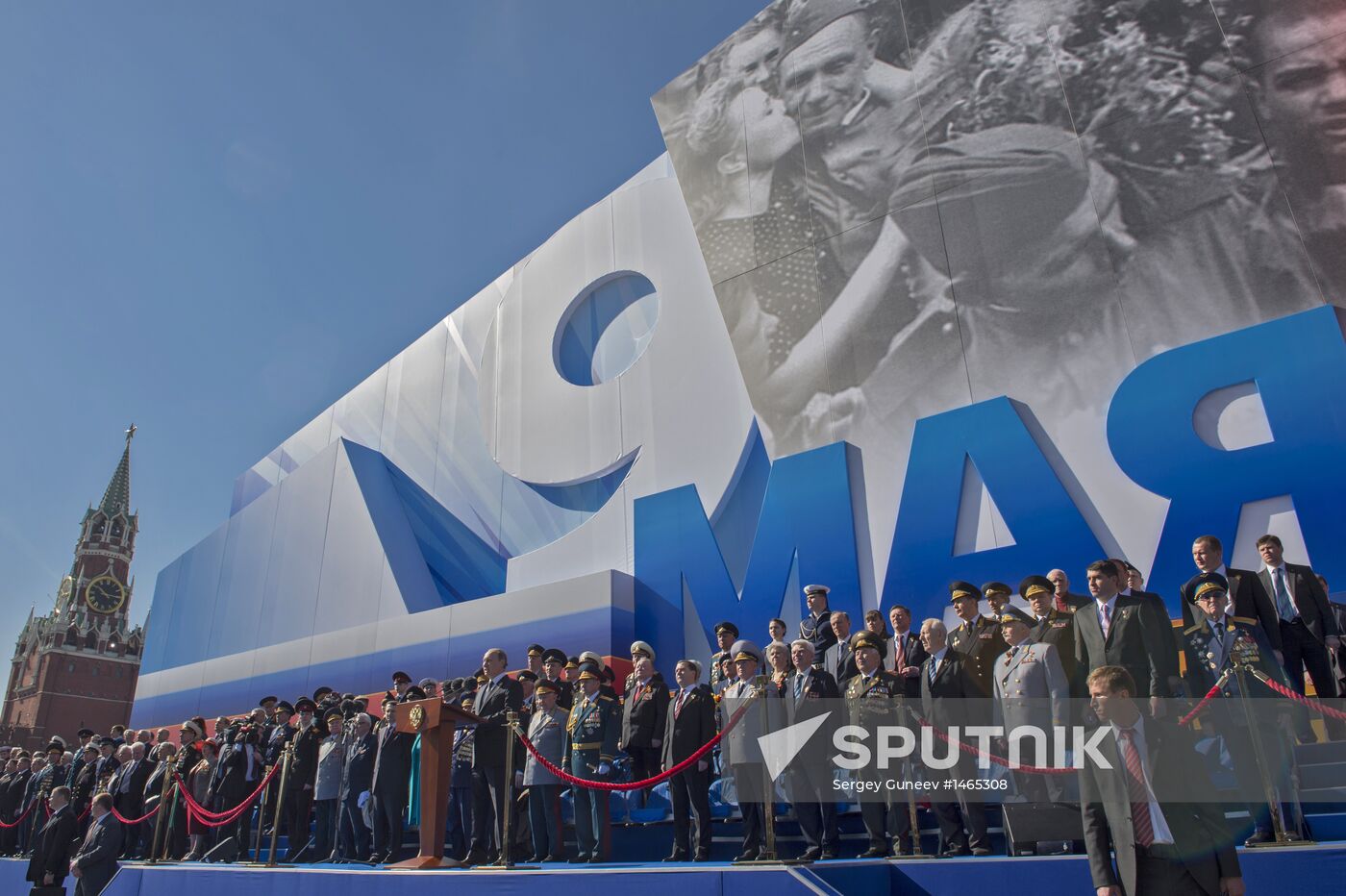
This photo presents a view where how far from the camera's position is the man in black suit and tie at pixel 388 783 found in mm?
7824

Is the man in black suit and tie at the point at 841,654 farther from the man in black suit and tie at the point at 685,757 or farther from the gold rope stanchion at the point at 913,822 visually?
the man in black suit and tie at the point at 685,757

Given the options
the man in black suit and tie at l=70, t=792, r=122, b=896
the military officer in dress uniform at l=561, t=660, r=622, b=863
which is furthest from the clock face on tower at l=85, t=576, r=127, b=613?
the military officer in dress uniform at l=561, t=660, r=622, b=863

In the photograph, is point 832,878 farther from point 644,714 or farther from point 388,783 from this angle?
point 388,783

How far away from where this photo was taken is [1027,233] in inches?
431

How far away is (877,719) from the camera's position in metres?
6.13

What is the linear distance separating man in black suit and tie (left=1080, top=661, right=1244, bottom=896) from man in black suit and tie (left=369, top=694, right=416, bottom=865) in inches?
236

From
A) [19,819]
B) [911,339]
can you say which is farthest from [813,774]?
[19,819]

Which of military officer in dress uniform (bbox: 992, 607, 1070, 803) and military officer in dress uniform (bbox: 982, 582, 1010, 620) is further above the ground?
military officer in dress uniform (bbox: 982, 582, 1010, 620)

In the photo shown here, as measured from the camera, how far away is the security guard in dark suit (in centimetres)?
578

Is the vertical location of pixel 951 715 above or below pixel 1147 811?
above

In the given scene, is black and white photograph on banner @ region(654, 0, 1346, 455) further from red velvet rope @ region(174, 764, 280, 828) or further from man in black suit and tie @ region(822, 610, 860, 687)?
red velvet rope @ region(174, 764, 280, 828)

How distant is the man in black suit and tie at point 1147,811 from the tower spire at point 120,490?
100028 mm

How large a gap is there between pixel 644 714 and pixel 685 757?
2.28 feet

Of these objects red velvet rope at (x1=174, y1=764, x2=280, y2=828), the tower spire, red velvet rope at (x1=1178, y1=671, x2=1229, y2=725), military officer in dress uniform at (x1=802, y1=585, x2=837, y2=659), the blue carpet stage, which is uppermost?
the tower spire
